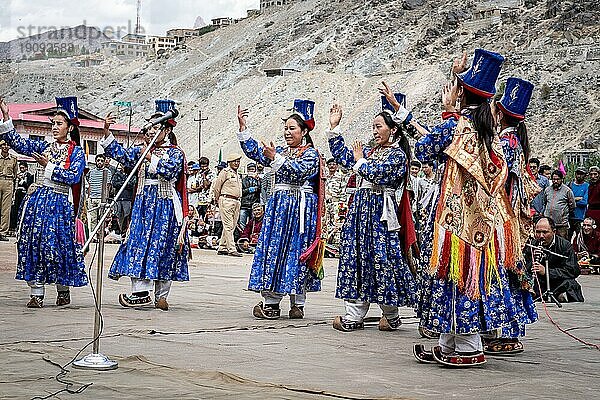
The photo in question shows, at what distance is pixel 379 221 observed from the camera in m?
7.54

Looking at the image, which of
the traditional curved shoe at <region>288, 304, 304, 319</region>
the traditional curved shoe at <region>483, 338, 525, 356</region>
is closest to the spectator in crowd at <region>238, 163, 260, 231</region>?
the traditional curved shoe at <region>288, 304, 304, 319</region>

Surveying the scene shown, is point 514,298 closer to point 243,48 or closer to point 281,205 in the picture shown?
point 281,205

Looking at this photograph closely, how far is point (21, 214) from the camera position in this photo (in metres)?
8.66

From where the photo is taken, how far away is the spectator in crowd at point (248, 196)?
715 inches

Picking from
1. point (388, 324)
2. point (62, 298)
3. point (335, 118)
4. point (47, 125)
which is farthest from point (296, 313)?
point (47, 125)

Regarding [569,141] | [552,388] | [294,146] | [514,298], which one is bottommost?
[552,388]

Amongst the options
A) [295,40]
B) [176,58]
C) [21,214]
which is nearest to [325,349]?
[21,214]

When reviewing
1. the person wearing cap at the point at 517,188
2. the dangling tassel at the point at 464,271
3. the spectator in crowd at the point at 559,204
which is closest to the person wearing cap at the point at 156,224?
the person wearing cap at the point at 517,188

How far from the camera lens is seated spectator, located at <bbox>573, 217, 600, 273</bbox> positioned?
1480 centimetres

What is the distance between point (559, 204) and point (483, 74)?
9.45 meters

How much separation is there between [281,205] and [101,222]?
3.16m

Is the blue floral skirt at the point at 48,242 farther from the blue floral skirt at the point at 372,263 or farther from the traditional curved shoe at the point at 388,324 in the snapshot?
the traditional curved shoe at the point at 388,324

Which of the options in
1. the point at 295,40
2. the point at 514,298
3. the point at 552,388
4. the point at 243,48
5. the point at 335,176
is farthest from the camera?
the point at 243,48

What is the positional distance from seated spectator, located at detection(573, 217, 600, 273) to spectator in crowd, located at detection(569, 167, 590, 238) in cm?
12
